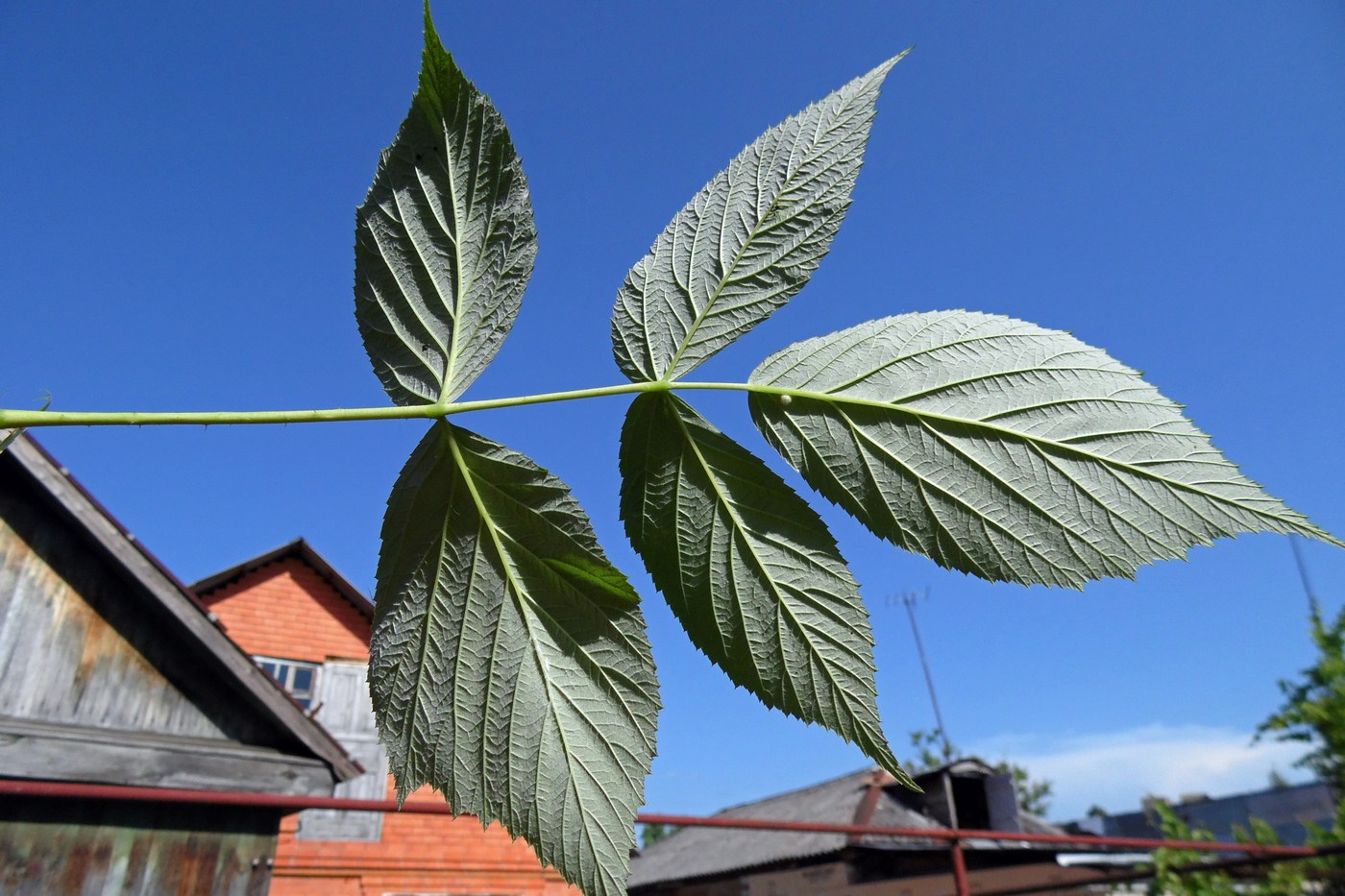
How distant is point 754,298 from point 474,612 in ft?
0.55

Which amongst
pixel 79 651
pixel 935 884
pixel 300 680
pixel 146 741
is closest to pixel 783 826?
pixel 146 741

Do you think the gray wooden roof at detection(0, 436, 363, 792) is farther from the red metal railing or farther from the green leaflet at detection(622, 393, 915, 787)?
the green leaflet at detection(622, 393, 915, 787)

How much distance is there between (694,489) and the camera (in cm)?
33

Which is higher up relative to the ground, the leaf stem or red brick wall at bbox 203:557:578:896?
red brick wall at bbox 203:557:578:896

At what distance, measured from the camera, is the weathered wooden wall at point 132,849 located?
15.3 feet

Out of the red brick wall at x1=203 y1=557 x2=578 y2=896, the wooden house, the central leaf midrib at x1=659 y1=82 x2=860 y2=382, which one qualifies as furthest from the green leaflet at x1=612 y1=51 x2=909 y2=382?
the red brick wall at x1=203 y1=557 x2=578 y2=896

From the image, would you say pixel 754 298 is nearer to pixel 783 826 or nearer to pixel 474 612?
pixel 474 612

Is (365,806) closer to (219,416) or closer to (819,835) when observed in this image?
(219,416)

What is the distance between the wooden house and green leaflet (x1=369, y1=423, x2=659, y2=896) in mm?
5756

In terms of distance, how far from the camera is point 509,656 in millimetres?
322

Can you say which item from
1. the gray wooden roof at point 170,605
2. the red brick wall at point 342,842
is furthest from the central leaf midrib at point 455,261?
the red brick wall at point 342,842

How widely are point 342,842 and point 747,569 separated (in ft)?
38.5

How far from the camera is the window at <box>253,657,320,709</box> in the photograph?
36.5 feet

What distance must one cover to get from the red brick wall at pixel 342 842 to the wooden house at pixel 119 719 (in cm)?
453
